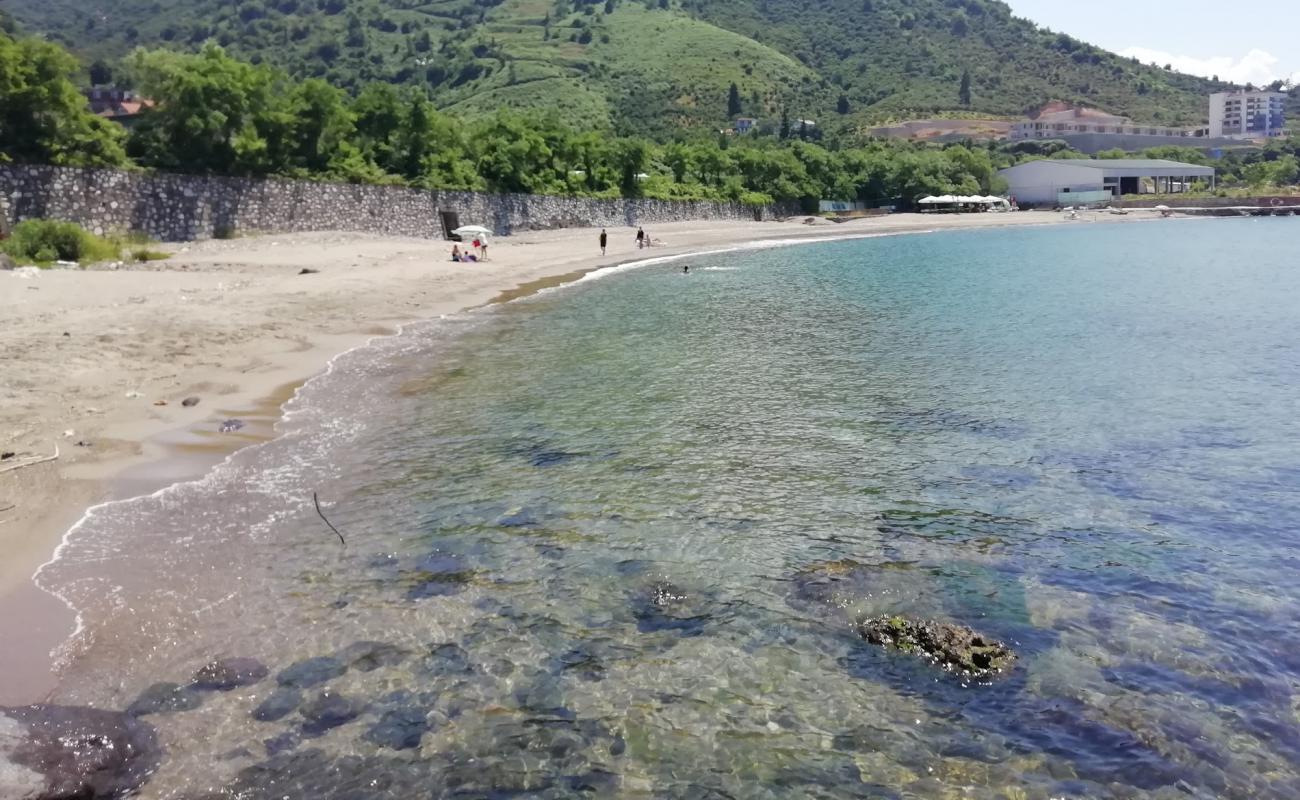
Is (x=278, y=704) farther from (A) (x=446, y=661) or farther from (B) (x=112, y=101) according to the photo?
(B) (x=112, y=101)

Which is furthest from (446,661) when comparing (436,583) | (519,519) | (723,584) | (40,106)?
(40,106)

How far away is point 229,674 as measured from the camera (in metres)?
6.62

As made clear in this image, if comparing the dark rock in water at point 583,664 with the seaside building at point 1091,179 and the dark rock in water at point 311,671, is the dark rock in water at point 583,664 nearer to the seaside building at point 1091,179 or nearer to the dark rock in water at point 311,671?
the dark rock in water at point 311,671

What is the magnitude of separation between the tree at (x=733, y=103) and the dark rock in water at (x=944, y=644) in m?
177

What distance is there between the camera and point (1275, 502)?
1062cm

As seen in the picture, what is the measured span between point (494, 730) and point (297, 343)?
16062 millimetres

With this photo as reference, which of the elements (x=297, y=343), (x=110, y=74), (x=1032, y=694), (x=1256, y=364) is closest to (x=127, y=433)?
Result: (x=297, y=343)

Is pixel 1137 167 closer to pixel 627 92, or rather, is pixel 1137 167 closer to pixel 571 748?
pixel 627 92

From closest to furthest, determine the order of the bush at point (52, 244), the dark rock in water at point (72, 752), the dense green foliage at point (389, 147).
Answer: the dark rock in water at point (72, 752) → the bush at point (52, 244) → the dense green foliage at point (389, 147)

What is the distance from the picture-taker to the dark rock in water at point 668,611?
7.47 m

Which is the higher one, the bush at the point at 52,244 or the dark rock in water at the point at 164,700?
the bush at the point at 52,244

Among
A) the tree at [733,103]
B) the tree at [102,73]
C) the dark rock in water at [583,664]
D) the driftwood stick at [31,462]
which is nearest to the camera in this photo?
the dark rock in water at [583,664]

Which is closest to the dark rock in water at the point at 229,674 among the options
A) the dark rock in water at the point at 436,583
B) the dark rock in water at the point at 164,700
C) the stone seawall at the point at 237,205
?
the dark rock in water at the point at 164,700

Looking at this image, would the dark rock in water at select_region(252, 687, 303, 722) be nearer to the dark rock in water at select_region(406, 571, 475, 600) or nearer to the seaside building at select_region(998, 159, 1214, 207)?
the dark rock in water at select_region(406, 571, 475, 600)
